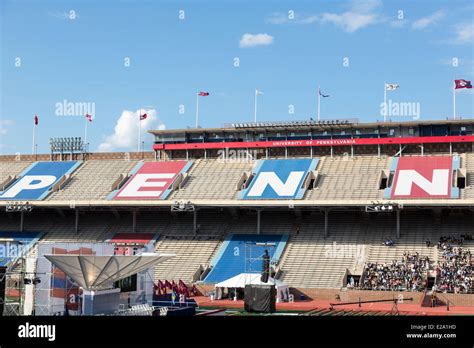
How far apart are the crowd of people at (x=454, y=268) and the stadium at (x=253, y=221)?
12 centimetres

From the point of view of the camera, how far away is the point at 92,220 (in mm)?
69812

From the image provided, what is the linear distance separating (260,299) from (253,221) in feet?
71.9

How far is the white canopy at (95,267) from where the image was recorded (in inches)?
1433

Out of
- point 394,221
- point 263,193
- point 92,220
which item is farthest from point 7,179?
point 394,221

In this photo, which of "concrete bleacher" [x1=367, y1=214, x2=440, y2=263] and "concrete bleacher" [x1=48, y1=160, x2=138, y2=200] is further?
"concrete bleacher" [x1=48, y1=160, x2=138, y2=200]

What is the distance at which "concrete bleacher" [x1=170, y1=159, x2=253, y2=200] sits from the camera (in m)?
64.9

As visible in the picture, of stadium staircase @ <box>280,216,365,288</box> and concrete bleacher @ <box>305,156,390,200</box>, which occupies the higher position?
concrete bleacher @ <box>305,156,390,200</box>

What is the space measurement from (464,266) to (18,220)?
44847 millimetres

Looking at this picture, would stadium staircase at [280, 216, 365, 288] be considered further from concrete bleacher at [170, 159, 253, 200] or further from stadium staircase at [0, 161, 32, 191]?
stadium staircase at [0, 161, 32, 191]

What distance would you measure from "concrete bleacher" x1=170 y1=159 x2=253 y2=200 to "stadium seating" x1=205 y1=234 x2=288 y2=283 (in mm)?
4701

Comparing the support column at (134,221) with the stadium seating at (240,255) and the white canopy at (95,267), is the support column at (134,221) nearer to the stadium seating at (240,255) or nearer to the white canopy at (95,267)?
the stadium seating at (240,255)

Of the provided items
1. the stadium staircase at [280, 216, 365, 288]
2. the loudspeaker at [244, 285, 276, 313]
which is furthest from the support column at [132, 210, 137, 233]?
the loudspeaker at [244, 285, 276, 313]

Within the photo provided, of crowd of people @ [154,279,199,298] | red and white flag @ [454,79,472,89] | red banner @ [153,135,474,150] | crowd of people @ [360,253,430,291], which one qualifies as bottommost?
crowd of people @ [154,279,199,298]
